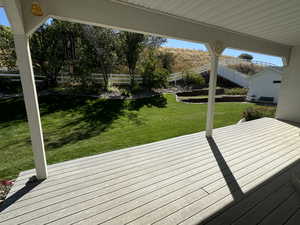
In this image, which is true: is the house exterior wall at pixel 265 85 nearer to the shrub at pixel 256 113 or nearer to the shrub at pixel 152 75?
the shrub at pixel 256 113

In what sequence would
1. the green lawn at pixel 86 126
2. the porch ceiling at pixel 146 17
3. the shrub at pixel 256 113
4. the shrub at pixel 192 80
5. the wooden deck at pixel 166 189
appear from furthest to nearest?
1. the shrub at pixel 192 80
2. the shrub at pixel 256 113
3. the green lawn at pixel 86 126
4. the porch ceiling at pixel 146 17
5. the wooden deck at pixel 166 189

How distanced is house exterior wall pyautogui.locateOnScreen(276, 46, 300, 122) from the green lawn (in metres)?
1.61

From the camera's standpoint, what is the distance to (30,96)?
2061mm

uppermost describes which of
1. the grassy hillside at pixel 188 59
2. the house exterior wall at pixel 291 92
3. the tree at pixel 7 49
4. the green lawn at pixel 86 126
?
the grassy hillside at pixel 188 59

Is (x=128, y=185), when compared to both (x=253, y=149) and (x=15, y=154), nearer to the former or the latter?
(x=253, y=149)

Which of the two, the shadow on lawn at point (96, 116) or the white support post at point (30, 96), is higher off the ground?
the white support post at point (30, 96)

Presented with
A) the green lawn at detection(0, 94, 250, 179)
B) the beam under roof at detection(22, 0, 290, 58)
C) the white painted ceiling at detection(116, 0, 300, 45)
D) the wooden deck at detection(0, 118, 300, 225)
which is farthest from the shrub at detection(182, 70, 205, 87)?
the wooden deck at detection(0, 118, 300, 225)

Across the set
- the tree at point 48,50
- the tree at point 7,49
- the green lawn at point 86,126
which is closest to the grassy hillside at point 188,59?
the tree at point 48,50

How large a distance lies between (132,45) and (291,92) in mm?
8367

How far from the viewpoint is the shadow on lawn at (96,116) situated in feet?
15.8

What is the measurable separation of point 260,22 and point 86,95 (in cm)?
799

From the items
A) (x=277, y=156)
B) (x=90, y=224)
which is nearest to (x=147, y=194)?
(x=90, y=224)

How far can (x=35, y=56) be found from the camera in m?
8.66

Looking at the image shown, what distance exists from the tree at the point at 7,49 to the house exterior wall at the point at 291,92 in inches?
491
